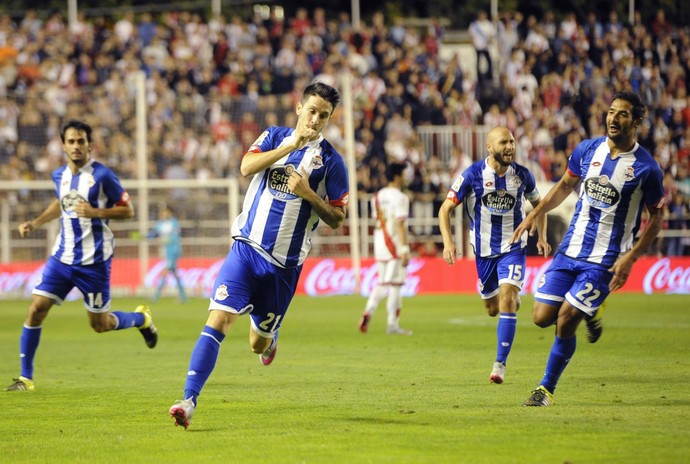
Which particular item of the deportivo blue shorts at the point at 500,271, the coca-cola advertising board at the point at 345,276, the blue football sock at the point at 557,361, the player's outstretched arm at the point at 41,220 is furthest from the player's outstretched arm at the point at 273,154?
the coca-cola advertising board at the point at 345,276

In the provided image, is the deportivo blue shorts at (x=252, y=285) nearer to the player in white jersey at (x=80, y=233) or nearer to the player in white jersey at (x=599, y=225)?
the player in white jersey at (x=599, y=225)

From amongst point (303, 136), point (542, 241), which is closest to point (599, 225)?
point (542, 241)

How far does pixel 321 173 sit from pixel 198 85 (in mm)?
23030

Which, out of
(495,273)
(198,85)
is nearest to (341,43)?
(198,85)

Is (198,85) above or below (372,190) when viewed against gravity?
above

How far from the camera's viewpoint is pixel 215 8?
1511 inches

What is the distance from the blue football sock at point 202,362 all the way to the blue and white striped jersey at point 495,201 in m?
4.43

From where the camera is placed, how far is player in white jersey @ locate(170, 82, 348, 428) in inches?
324

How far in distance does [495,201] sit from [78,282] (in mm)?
4441

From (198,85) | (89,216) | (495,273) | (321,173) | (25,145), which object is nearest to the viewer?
(321,173)

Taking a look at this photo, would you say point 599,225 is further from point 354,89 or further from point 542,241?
point 354,89

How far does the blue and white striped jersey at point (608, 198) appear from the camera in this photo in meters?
9.27

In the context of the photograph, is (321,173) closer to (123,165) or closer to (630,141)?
(630,141)

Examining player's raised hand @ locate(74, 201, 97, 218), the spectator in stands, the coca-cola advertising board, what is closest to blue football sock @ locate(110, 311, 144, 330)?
player's raised hand @ locate(74, 201, 97, 218)
